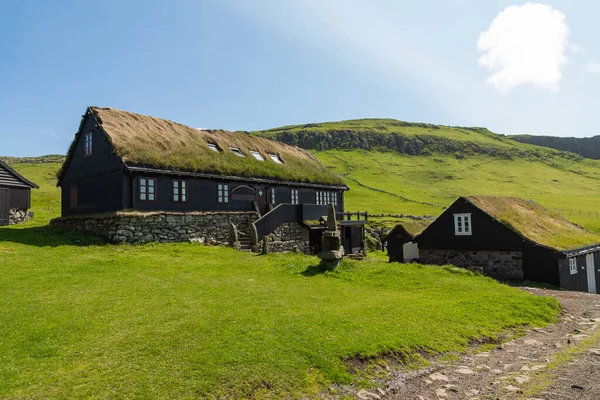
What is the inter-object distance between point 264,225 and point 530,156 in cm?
14358

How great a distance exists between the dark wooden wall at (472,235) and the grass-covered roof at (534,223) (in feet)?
1.49

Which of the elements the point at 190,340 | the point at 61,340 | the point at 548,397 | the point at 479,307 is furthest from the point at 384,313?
the point at 61,340

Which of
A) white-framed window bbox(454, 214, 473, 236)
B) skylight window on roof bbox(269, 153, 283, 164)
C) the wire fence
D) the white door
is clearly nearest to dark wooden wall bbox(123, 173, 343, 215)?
skylight window on roof bbox(269, 153, 283, 164)

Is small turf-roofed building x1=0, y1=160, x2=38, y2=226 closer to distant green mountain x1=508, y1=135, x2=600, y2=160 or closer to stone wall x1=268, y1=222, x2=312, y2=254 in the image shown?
stone wall x1=268, y1=222, x2=312, y2=254

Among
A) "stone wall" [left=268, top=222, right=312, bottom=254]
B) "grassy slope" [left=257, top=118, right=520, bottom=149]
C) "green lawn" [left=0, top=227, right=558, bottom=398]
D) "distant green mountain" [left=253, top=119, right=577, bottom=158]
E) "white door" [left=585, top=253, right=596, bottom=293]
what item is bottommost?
"white door" [left=585, top=253, right=596, bottom=293]

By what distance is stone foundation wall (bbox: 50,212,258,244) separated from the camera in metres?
24.0

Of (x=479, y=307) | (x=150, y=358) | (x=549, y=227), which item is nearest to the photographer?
(x=150, y=358)

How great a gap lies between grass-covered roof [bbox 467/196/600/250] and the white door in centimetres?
102

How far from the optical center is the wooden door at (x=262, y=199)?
105 ft

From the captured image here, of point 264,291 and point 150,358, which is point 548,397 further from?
point 264,291

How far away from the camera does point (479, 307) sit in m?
13.8

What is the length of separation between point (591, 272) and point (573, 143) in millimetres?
196897

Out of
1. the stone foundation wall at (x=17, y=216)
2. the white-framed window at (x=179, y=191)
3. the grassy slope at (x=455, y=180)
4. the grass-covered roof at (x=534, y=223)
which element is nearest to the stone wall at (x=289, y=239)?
the white-framed window at (x=179, y=191)

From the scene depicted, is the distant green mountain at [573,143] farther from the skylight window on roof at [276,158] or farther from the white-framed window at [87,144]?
the white-framed window at [87,144]
